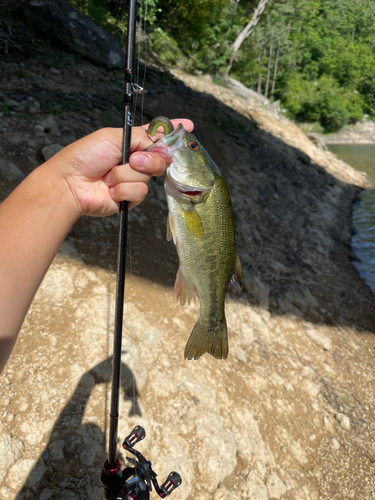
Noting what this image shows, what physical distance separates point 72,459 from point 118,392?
89 centimetres

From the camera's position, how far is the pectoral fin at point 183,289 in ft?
6.02

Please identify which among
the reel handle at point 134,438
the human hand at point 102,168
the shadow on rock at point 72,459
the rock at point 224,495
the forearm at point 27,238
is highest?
the human hand at point 102,168

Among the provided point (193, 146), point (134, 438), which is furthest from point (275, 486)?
point (193, 146)

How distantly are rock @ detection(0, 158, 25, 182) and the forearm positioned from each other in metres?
2.72

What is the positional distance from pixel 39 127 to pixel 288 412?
15.9ft

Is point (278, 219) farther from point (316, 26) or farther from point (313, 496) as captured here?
point (316, 26)

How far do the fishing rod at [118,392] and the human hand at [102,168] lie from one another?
0.09 m

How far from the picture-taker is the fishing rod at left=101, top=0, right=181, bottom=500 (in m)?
1.87

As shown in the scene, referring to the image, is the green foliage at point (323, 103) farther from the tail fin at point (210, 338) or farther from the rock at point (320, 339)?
the tail fin at point (210, 338)

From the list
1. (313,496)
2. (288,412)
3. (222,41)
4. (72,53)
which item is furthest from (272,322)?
(222,41)

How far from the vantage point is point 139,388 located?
3252mm

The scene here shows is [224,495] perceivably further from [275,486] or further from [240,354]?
[240,354]

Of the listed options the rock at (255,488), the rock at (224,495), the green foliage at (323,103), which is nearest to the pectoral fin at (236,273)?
the rock at (224,495)

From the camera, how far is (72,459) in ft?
8.54
